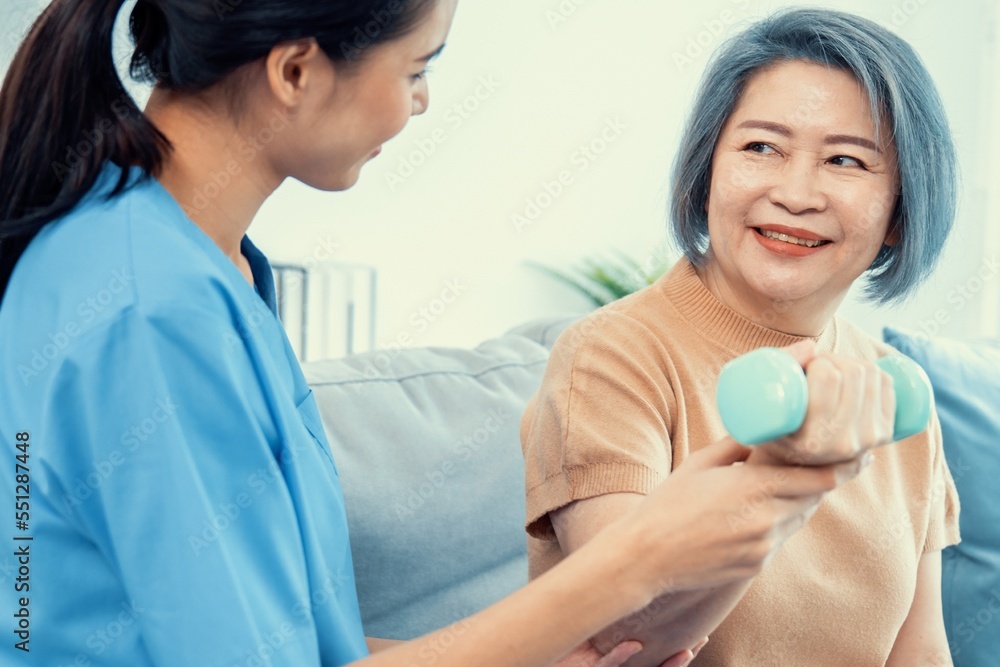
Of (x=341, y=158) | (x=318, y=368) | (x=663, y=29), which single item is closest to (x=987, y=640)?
(x=318, y=368)

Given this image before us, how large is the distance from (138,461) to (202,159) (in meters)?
0.28

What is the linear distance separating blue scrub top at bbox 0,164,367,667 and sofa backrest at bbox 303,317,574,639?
1.88 ft

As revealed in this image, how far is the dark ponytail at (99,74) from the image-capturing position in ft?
2.68

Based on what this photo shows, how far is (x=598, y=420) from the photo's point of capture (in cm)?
112

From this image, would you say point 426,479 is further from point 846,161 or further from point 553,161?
point 553,161

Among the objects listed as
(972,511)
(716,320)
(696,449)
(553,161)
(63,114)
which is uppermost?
(63,114)

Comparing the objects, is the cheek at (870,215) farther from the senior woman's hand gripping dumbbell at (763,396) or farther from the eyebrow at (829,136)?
the senior woman's hand gripping dumbbell at (763,396)

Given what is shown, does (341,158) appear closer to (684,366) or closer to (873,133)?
(684,366)

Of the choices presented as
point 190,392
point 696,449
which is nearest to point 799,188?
point 696,449

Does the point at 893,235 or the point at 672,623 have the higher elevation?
the point at 893,235

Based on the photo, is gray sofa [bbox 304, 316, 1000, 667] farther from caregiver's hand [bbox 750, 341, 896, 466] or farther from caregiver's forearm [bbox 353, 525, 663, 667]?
caregiver's hand [bbox 750, 341, 896, 466]

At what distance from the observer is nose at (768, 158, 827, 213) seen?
3.92 feet

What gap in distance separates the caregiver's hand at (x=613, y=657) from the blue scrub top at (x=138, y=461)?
317 mm

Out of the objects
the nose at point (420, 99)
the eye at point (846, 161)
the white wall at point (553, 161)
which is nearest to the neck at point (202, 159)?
the nose at point (420, 99)
